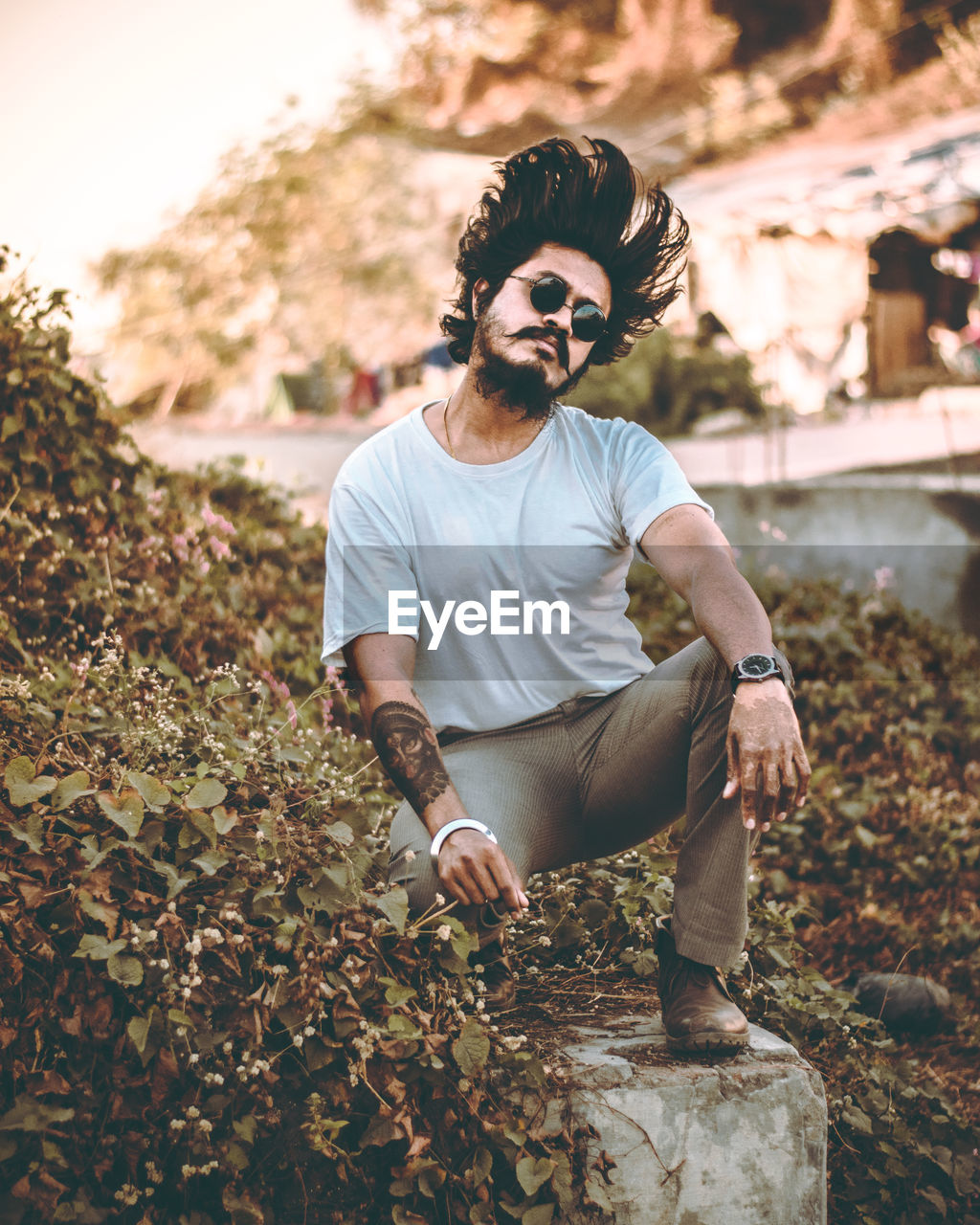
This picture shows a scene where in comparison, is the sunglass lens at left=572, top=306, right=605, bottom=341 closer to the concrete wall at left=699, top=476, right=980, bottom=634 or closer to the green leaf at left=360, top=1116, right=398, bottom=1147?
the green leaf at left=360, top=1116, right=398, bottom=1147

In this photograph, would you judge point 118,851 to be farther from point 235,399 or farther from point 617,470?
point 235,399

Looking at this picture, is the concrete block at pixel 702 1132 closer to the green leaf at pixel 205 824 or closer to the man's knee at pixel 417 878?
the man's knee at pixel 417 878

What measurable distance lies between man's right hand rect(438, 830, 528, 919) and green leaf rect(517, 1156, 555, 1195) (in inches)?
20.7

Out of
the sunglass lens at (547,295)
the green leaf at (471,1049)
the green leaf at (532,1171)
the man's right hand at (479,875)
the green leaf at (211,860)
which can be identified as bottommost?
the green leaf at (532,1171)

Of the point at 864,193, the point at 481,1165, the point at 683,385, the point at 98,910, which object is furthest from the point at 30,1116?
the point at 683,385

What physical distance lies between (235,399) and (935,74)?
1460 centimetres

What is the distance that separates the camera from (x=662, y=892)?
3539 millimetres

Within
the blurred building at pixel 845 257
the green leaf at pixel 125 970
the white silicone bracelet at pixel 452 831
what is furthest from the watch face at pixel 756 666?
the blurred building at pixel 845 257

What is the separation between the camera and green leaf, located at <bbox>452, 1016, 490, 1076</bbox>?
256 cm

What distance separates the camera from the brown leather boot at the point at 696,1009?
2852 millimetres

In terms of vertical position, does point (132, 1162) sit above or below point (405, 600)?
below

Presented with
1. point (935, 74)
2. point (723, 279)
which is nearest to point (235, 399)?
point (723, 279)

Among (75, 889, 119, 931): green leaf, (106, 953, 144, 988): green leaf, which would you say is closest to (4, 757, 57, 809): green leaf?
(75, 889, 119, 931): green leaf

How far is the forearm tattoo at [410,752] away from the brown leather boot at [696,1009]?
722 mm
